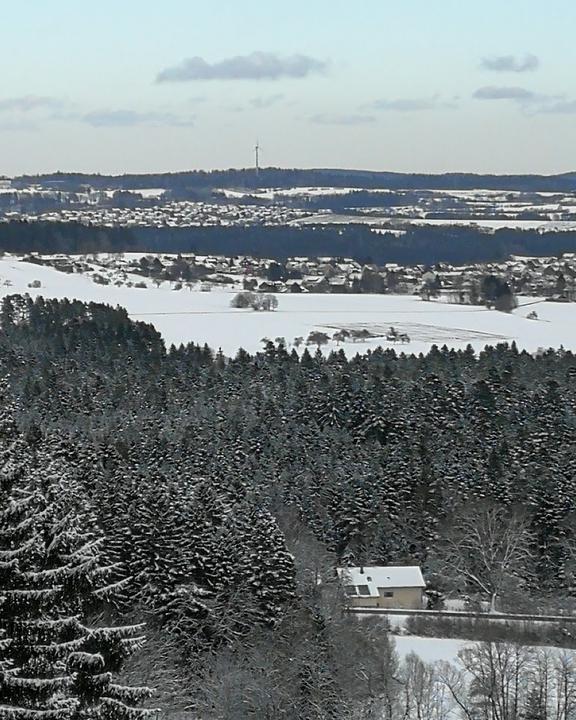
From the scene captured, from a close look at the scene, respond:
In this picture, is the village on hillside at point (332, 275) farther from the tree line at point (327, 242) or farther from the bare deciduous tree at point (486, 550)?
the bare deciduous tree at point (486, 550)

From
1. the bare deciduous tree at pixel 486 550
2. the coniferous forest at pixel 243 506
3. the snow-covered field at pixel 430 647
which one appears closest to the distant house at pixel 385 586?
the coniferous forest at pixel 243 506

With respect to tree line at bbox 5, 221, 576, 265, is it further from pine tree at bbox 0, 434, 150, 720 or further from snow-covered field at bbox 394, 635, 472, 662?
pine tree at bbox 0, 434, 150, 720

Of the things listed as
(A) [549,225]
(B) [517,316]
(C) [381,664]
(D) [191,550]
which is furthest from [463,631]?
(A) [549,225]

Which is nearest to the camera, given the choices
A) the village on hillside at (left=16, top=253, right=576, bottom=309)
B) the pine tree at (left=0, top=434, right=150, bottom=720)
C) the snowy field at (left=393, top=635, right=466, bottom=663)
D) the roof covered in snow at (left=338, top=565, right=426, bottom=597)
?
the pine tree at (left=0, top=434, right=150, bottom=720)

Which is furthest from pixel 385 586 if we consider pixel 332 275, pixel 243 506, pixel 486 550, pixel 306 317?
pixel 332 275

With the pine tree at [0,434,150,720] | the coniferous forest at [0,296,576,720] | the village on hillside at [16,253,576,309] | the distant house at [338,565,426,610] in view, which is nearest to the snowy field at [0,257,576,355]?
the village on hillside at [16,253,576,309]

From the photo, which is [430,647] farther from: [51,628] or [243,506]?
[51,628]
